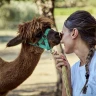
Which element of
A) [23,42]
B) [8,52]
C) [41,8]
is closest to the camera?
[23,42]

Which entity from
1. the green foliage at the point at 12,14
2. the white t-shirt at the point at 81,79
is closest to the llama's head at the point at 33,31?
the white t-shirt at the point at 81,79

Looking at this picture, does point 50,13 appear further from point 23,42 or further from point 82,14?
point 82,14

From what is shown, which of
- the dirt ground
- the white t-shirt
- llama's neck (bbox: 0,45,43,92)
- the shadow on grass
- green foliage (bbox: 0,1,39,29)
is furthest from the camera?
green foliage (bbox: 0,1,39,29)

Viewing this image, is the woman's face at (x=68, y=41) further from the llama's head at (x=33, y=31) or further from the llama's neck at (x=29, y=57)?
the llama's neck at (x=29, y=57)

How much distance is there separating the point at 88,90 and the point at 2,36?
14.2 meters

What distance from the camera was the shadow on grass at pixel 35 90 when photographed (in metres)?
9.72

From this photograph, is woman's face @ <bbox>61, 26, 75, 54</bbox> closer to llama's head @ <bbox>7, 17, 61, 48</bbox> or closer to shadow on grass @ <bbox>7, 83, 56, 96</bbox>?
llama's head @ <bbox>7, 17, 61, 48</bbox>

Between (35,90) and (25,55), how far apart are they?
5.60 meters

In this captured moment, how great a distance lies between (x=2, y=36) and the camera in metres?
16.9

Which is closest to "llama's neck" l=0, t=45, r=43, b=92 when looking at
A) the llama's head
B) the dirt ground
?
the llama's head

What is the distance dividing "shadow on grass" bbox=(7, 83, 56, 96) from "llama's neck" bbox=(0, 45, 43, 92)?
4909 mm

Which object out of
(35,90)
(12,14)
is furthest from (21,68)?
(12,14)

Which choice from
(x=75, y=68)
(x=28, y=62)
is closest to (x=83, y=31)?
(x=75, y=68)

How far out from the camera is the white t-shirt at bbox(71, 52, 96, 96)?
2914 millimetres
